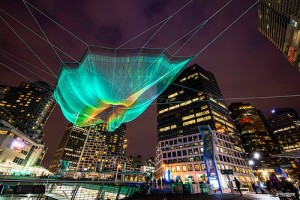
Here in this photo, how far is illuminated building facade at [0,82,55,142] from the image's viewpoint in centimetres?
8286

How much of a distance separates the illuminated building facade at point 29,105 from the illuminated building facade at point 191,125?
224 feet

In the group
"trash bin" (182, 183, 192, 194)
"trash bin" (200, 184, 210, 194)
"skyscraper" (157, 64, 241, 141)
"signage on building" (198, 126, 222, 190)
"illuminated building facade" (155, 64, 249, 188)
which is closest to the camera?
"trash bin" (182, 183, 192, 194)

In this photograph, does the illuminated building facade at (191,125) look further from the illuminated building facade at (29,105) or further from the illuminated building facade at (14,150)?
the illuminated building facade at (29,105)

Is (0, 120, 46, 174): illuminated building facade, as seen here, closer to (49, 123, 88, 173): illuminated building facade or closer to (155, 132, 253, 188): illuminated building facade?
(155, 132, 253, 188): illuminated building facade

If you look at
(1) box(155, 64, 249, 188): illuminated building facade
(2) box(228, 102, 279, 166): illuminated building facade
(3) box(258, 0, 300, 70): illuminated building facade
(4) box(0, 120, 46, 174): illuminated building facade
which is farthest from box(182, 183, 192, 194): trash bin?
(2) box(228, 102, 279, 166): illuminated building facade

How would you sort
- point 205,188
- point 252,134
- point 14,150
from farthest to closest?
1. point 252,134
2. point 14,150
3. point 205,188

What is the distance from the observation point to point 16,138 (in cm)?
4697

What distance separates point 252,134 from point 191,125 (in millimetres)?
73644

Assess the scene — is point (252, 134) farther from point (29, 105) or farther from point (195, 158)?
point (29, 105)

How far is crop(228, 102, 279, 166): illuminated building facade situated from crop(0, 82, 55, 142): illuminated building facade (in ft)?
445

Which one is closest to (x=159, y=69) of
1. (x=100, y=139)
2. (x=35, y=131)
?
(x=35, y=131)

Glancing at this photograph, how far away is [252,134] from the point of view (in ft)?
363

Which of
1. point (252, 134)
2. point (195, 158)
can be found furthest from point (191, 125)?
point (252, 134)

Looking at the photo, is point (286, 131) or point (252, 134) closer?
point (252, 134)
